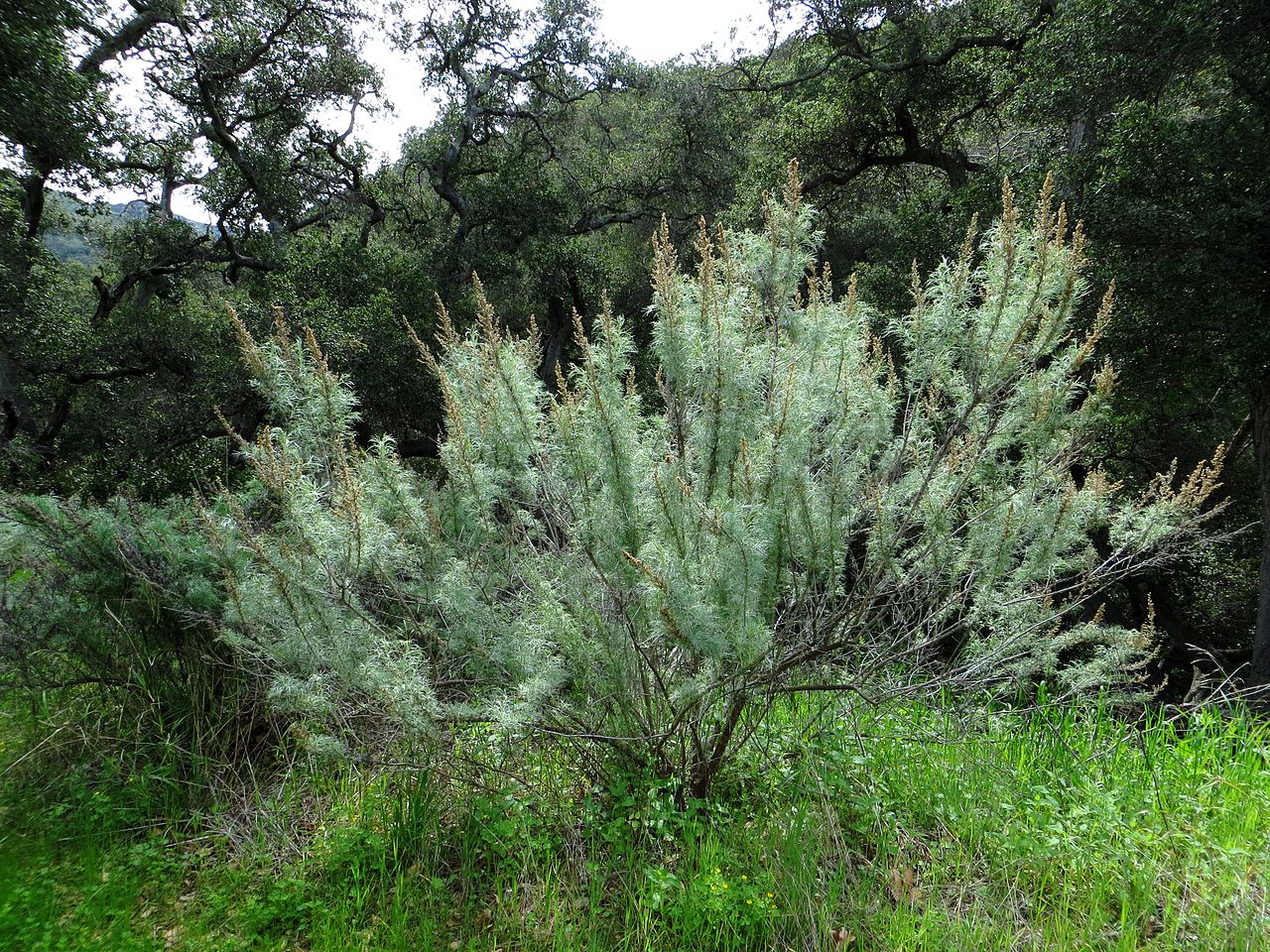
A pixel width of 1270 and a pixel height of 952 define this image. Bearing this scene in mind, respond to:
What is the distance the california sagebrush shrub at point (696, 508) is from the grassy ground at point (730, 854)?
13.4 inches

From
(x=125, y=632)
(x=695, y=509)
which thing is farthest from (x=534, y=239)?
(x=695, y=509)

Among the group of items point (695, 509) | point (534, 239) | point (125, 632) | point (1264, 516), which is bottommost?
point (1264, 516)

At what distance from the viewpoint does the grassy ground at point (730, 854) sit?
222 cm

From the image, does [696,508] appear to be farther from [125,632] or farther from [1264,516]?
[1264,516]

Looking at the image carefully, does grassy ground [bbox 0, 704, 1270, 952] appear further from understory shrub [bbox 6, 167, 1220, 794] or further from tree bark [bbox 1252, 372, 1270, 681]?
tree bark [bbox 1252, 372, 1270, 681]

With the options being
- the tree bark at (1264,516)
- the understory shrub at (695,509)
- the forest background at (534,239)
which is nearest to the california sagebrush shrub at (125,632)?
the forest background at (534,239)

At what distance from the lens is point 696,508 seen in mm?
2316

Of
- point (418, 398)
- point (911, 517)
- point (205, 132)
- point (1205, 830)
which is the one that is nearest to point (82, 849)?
point (911, 517)

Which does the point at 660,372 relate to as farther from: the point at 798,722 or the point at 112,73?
the point at 112,73

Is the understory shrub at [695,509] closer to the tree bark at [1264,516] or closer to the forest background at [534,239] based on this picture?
the forest background at [534,239]

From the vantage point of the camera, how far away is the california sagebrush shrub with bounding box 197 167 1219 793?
224 centimetres

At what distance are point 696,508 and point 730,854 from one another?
126cm

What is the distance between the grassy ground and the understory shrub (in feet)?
1.06

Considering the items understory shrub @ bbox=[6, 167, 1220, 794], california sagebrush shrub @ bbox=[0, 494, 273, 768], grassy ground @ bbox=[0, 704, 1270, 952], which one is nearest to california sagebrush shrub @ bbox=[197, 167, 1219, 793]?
understory shrub @ bbox=[6, 167, 1220, 794]
